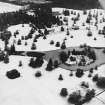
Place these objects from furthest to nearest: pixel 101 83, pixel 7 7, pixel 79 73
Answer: pixel 7 7 < pixel 79 73 < pixel 101 83

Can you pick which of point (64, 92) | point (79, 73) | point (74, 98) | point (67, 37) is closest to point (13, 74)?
point (64, 92)

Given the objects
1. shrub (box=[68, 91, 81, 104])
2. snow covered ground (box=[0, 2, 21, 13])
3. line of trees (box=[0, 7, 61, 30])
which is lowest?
shrub (box=[68, 91, 81, 104])

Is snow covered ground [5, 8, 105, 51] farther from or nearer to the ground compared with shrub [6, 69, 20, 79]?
farther from the ground

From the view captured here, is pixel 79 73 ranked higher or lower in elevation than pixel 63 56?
lower

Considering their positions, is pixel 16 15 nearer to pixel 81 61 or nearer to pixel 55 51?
pixel 55 51

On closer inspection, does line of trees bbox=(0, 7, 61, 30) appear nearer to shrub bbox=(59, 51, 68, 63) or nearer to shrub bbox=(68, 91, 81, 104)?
shrub bbox=(59, 51, 68, 63)

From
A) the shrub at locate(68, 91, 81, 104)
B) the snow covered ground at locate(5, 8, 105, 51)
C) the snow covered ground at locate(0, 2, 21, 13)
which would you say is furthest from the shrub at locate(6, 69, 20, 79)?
the snow covered ground at locate(0, 2, 21, 13)

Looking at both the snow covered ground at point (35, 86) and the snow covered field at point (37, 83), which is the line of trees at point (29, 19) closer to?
the snow covered field at point (37, 83)

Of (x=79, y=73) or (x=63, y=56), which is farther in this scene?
(x=63, y=56)

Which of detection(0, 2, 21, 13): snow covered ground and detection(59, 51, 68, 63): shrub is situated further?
detection(0, 2, 21, 13): snow covered ground

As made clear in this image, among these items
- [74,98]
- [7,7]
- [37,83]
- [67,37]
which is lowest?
[74,98]

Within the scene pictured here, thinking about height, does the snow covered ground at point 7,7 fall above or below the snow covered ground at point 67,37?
above

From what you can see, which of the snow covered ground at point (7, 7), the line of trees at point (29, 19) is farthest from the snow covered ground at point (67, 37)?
the snow covered ground at point (7, 7)

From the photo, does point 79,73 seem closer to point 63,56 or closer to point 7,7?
point 63,56
